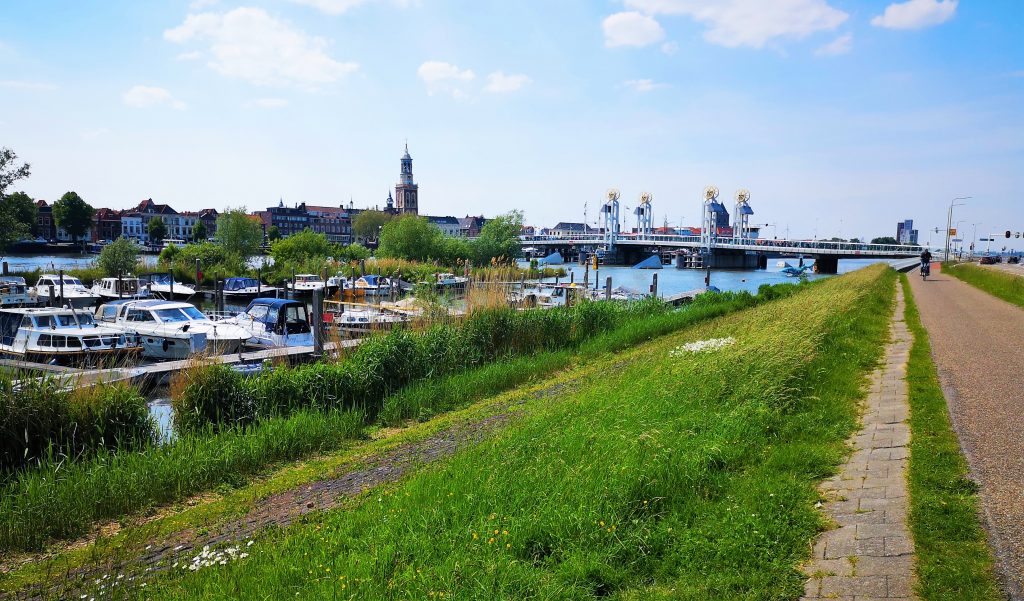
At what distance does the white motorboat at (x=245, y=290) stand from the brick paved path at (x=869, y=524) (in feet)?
156

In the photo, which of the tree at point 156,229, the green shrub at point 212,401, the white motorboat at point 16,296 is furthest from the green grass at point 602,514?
the tree at point 156,229

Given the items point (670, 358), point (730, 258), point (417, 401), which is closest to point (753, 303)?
point (670, 358)

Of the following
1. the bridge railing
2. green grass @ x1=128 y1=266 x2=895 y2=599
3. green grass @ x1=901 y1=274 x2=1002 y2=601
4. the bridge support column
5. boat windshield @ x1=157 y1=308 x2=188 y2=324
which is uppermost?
the bridge railing

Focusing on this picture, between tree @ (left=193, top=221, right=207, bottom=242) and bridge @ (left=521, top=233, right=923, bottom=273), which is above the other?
tree @ (left=193, top=221, right=207, bottom=242)

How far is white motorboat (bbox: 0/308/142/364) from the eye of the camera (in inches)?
792

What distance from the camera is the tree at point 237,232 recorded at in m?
67.6

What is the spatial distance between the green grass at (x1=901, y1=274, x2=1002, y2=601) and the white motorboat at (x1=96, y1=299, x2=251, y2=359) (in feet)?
62.3

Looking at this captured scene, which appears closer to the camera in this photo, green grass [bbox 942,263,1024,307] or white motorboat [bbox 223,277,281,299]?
green grass [bbox 942,263,1024,307]

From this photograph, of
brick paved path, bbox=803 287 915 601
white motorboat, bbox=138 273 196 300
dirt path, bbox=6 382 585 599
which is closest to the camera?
brick paved path, bbox=803 287 915 601

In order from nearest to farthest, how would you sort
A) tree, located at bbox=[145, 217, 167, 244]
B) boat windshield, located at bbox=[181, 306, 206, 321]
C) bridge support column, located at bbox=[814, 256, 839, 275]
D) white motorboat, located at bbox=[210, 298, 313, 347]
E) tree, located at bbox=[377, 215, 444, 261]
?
white motorboat, located at bbox=[210, 298, 313, 347]
boat windshield, located at bbox=[181, 306, 206, 321]
tree, located at bbox=[377, 215, 444, 261]
bridge support column, located at bbox=[814, 256, 839, 275]
tree, located at bbox=[145, 217, 167, 244]

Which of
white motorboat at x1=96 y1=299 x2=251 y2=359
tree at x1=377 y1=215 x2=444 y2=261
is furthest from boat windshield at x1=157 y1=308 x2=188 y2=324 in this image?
tree at x1=377 y1=215 x2=444 y2=261

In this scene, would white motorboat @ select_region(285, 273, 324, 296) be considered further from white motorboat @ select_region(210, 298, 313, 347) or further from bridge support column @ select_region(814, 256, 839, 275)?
bridge support column @ select_region(814, 256, 839, 275)

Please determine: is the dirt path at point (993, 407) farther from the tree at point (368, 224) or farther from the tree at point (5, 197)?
the tree at point (368, 224)

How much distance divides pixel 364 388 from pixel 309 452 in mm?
2802
